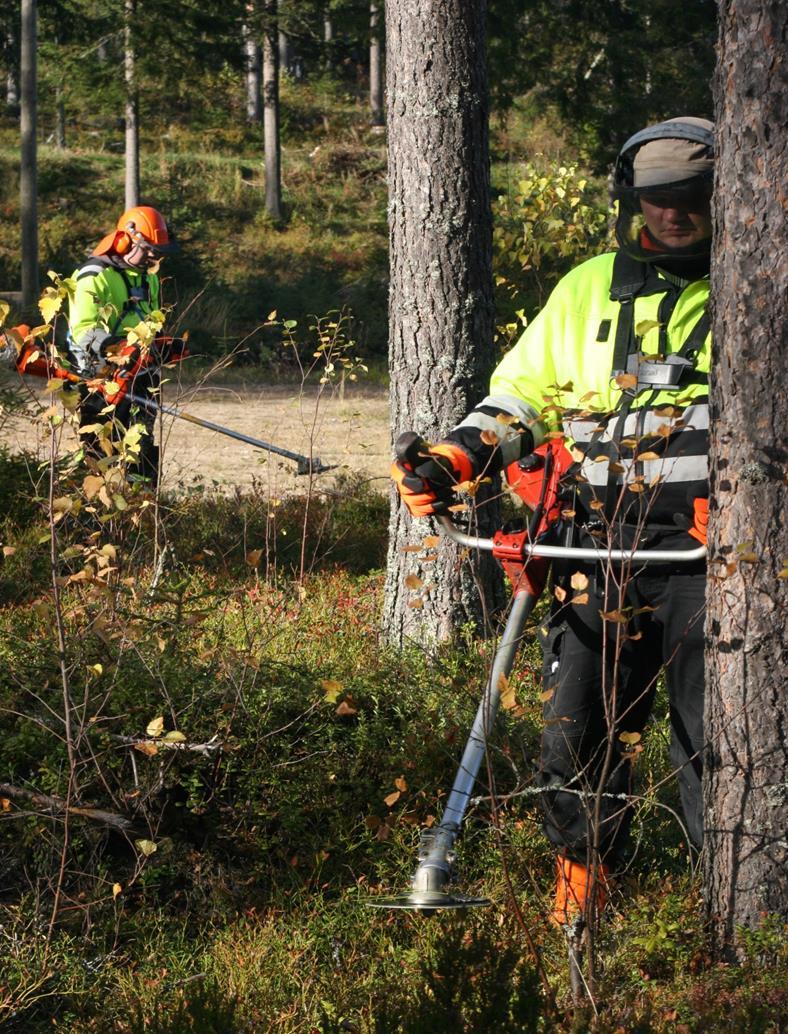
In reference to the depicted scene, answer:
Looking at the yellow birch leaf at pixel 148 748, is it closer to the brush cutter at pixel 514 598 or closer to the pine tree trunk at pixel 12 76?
the brush cutter at pixel 514 598

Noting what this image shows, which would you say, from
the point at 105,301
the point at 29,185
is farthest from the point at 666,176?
the point at 29,185

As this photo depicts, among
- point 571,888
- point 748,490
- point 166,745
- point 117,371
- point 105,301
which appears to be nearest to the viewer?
point 748,490

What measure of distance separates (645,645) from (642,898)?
67cm

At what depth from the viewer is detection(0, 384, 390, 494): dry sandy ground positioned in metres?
9.89

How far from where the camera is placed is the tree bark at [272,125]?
27.1m

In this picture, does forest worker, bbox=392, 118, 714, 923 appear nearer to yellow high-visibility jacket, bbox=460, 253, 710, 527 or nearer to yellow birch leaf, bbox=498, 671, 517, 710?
yellow high-visibility jacket, bbox=460, 253, 710, 527

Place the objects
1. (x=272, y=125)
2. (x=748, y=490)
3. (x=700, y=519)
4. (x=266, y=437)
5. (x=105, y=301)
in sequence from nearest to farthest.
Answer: (x=748, y=490)
(x=700, y=519)
(x=105, y=301)
(x=266, y=437)
(x=272, y=125)

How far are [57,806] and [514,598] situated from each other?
1.47 meters

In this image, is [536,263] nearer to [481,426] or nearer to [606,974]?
[481,426]

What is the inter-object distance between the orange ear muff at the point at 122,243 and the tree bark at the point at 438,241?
2.96 metres

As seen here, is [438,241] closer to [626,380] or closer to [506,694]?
[626,380]

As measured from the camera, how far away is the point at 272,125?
28.3m

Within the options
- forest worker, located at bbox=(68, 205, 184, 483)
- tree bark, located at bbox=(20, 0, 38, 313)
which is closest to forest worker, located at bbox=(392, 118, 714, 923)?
forest worker, located at bbox=(68, 205, 184, 483)

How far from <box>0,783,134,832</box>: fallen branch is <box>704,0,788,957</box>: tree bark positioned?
1.68 metres
